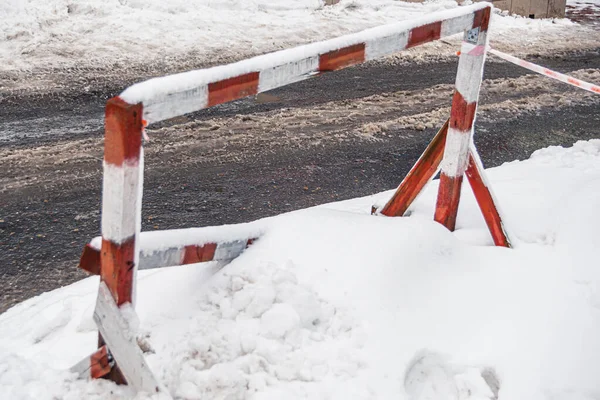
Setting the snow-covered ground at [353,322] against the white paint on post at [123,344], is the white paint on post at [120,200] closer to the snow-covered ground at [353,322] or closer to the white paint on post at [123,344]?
the white paint on post at [123,344]

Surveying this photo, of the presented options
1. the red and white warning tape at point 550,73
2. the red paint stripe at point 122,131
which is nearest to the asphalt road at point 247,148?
the red and white warning tape at point 550,73

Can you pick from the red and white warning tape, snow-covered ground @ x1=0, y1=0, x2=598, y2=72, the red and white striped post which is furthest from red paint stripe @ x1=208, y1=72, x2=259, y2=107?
snow-covered ground @ x1=0, y1=0, x2=598, y2=72

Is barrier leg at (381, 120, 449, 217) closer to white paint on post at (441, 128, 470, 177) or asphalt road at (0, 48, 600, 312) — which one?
white paint on post at (441, 128, 470, 177)

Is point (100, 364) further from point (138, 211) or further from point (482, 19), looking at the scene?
point (482, 19)

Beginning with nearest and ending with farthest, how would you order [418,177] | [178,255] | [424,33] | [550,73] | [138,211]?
[138,211]
[178,255]
[424,33]
[418,177]
[550,73]

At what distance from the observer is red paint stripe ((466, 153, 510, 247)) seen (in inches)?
126

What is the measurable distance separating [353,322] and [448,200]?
1043 mm

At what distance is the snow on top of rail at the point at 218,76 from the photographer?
191cm

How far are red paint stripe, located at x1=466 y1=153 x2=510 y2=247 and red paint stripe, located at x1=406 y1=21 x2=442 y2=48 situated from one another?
26.8 inches

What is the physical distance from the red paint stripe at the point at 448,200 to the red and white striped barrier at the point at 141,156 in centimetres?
78

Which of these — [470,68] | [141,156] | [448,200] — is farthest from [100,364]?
[470,68]

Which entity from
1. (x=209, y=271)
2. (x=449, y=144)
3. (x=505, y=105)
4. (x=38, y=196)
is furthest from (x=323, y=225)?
(x=505, y=105)

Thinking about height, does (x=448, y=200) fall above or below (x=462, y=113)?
below

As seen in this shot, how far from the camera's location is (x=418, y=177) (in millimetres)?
3344
